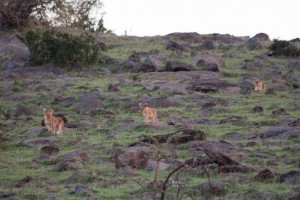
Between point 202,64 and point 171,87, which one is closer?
point 171,87

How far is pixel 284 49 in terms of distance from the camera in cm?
3497

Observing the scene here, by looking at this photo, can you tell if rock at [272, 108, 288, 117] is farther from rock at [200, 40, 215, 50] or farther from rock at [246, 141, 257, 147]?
rock at [200, 40, 215, 50]

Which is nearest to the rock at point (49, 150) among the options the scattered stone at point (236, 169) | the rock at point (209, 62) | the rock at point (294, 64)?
the scattered stone at point (236, 169)

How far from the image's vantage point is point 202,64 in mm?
32469

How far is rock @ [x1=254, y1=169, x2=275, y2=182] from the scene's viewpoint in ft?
49.7

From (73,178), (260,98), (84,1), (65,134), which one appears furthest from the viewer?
(84,1)

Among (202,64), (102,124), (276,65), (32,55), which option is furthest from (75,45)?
(102,124)

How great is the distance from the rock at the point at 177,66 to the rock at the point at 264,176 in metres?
16.5

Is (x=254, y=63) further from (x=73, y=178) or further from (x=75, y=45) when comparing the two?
(x=73, y=178)

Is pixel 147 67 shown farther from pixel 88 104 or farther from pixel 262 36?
pixel 262 36

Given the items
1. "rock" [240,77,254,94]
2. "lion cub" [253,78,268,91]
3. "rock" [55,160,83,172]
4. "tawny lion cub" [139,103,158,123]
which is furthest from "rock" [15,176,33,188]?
"lion cub" [253,78,268,91]

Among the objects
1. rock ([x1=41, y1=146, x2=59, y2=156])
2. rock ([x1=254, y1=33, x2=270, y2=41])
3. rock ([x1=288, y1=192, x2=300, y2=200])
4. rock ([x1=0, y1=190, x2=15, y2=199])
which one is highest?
rock ([x1=254, y1=33, x2=270, y2=41])

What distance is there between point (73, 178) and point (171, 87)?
12.7 metres

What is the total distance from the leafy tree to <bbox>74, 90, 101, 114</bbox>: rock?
13.5 meters
